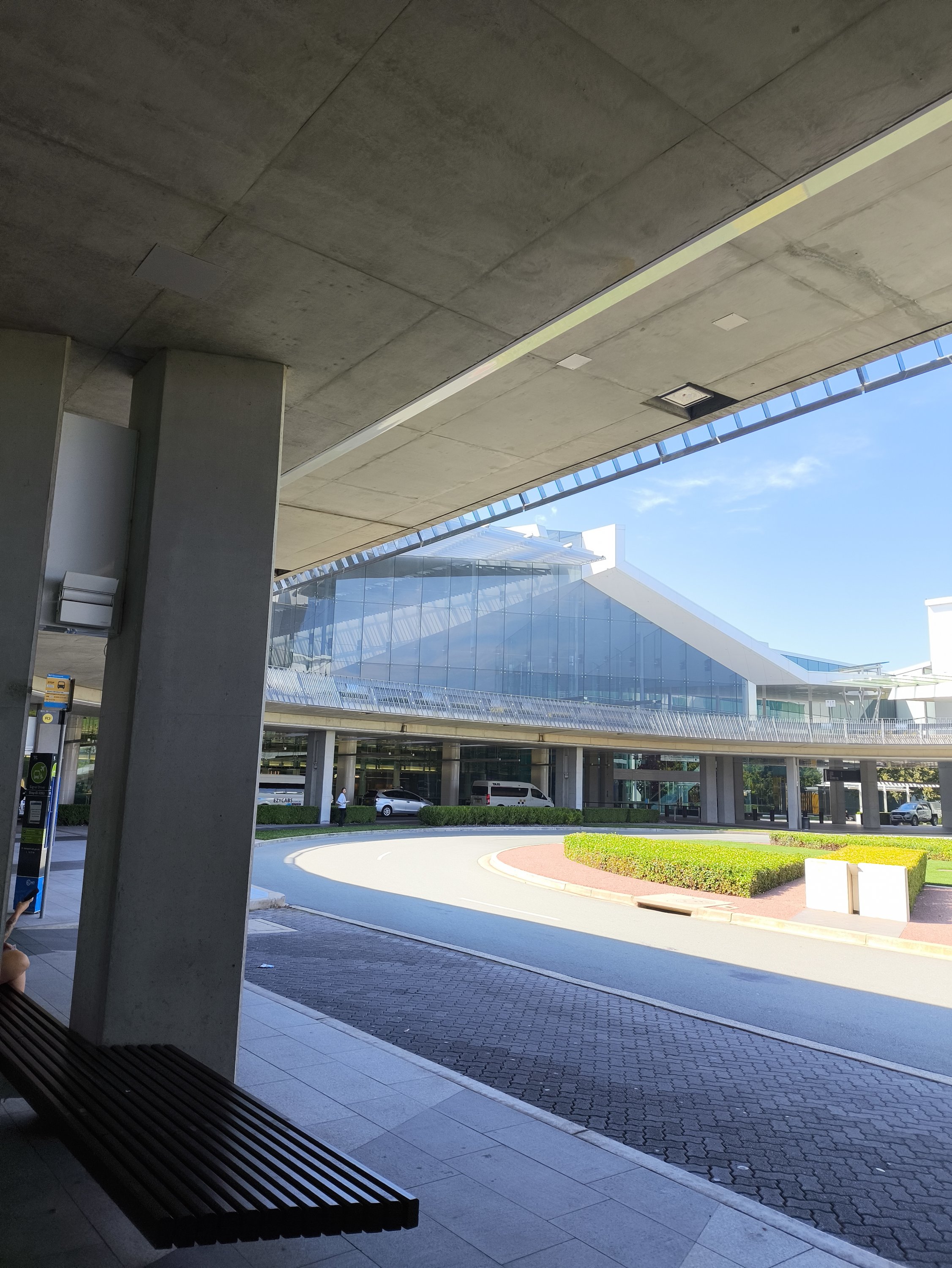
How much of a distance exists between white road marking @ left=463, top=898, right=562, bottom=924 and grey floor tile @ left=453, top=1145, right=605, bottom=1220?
35.2 feet

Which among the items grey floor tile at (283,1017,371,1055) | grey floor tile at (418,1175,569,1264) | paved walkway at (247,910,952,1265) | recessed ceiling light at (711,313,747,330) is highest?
recessed ceiling light at (711,313,747,330)

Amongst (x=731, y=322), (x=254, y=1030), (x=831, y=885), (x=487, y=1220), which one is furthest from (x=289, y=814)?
(x=487, y=1220)

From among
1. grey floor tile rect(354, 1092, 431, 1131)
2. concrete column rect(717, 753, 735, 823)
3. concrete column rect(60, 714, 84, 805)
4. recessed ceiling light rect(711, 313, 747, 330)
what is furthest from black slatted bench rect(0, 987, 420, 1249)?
concrete column rect(717, 753, 735, 823)

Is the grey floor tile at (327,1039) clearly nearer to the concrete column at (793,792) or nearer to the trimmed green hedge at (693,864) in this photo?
the trimmed green hedge at (693,864)

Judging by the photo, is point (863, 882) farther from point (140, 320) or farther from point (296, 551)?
point (140, 320)

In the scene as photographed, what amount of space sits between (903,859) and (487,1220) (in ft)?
64.5

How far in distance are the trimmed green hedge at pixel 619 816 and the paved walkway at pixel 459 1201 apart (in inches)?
1734

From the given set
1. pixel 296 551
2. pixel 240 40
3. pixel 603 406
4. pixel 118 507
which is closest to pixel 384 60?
pixel 240 40

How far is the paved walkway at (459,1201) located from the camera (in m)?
4.13

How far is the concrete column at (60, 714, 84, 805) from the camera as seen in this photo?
40812mm

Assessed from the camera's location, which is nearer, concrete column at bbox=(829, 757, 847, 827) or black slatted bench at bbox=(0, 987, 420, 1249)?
black slatted bench at bbox=(0, 987, 420, 1249)

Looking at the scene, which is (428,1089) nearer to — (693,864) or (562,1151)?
(562,1151)

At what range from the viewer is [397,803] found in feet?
163

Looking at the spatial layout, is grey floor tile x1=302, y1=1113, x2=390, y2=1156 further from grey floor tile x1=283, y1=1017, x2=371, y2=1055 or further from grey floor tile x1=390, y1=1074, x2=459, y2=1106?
grey floor tile x1=283, y1=1017, x2=371, y2=1055
